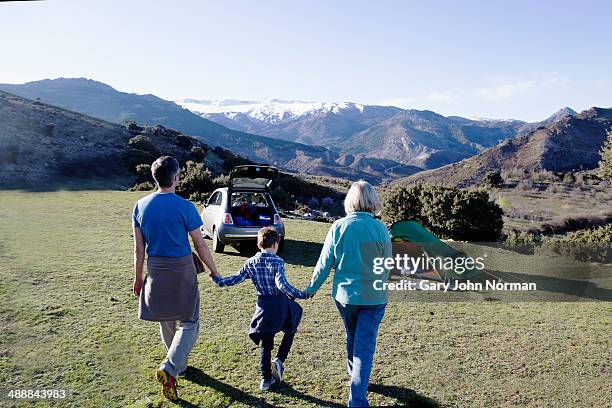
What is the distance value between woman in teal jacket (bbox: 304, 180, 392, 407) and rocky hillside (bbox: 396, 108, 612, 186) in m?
63.2

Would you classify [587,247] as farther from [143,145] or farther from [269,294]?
[143,145]

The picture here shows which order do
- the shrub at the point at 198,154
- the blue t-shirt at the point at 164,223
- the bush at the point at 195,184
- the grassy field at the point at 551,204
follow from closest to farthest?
1. the blue t-shirt at the point at 164,223
2. the grassy field at the point at 551,204
3. the bush at the point at 195,184
4. the shrub at the point at 198,154

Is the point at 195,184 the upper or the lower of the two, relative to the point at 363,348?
upper

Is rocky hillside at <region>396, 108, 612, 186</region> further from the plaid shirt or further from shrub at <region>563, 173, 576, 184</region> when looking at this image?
the plaid shirt

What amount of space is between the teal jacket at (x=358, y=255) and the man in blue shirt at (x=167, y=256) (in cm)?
124

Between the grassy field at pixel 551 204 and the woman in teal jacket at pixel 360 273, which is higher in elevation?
the grassy field at pixel 551 204

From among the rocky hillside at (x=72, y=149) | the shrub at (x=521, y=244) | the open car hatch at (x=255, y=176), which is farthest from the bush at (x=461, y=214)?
the rocky hillside at (x=72, y=149)

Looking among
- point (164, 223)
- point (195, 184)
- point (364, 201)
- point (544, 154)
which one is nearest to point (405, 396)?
point (364, 201)

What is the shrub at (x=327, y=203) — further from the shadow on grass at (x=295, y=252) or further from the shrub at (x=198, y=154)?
the shadow on grass at (x=295, y=252)

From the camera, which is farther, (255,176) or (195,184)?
(195,184)

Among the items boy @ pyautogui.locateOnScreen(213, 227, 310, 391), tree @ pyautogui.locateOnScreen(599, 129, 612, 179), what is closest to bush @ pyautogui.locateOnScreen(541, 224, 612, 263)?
tree @ pyautogui.locateOnScreen(599, 129, 612, 179)

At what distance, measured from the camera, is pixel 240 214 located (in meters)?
11.1

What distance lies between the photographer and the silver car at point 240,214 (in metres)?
10.2

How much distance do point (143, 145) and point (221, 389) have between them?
43.1 meters
